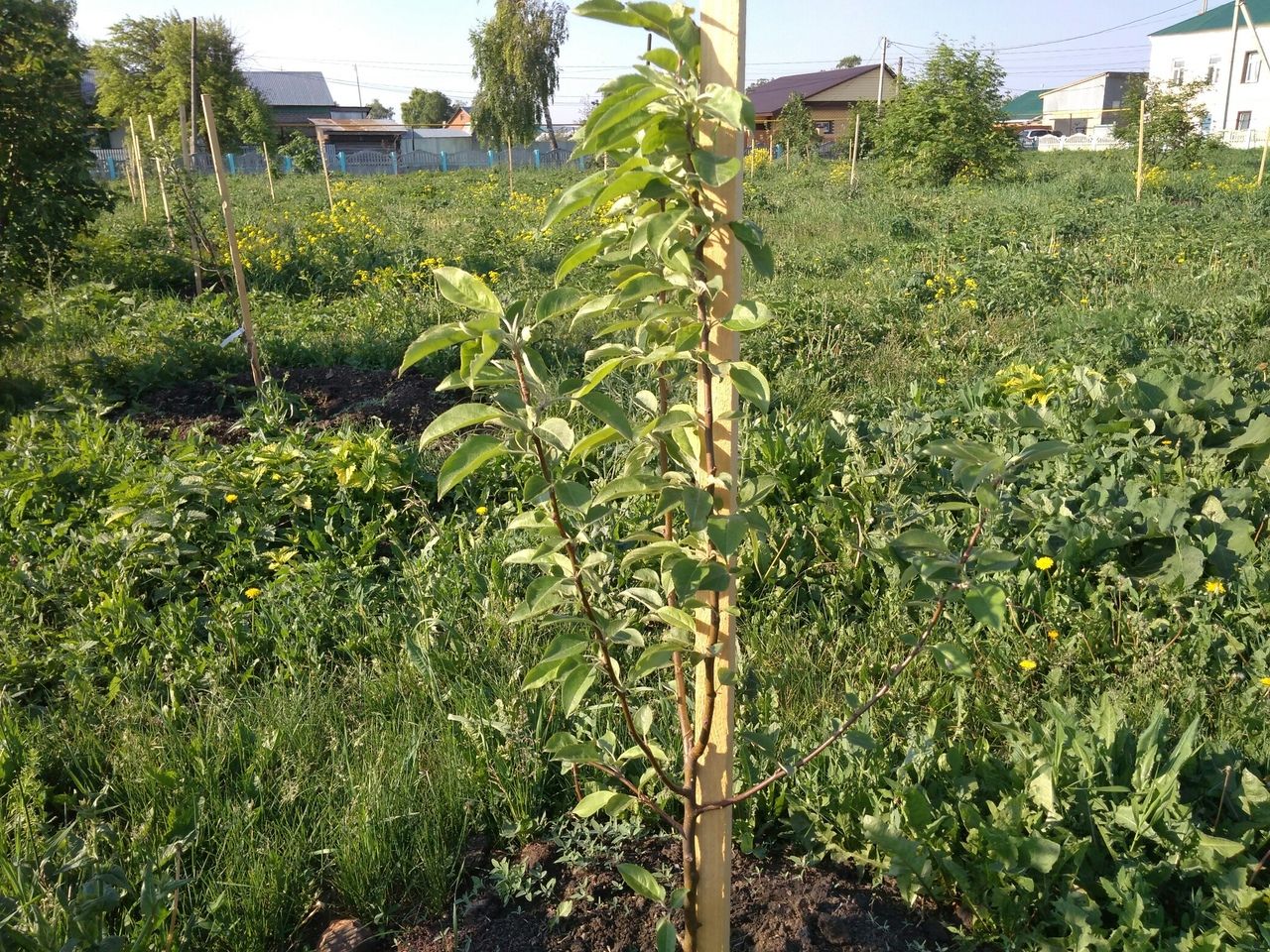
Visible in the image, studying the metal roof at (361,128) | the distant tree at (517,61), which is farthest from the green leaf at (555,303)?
the metal roof at (361,128)

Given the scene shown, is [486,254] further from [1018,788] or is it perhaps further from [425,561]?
[1018,788]

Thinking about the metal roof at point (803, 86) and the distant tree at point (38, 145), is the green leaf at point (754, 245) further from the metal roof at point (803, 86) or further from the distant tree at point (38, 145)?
the metal roof at point (803, 86)

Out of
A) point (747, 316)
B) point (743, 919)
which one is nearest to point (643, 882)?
point (743, 919)

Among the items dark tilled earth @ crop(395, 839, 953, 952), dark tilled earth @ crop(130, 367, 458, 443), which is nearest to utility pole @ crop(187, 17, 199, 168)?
dark tilled earth @ crop(130, 367, 458, 443)

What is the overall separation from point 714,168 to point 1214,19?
55293 millimetres

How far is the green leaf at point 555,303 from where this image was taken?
1143 millimetres

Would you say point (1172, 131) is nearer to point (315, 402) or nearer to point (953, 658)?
point (315, 402)

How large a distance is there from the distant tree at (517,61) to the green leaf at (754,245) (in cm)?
3777

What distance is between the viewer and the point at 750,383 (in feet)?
3.88

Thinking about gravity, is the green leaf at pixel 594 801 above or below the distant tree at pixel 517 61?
below

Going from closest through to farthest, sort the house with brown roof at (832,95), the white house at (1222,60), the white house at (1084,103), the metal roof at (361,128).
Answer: the white house at (1222,60) → the house with brown roof at (832,95) → the metal roof at (361,128) → the white house at (1084,103)

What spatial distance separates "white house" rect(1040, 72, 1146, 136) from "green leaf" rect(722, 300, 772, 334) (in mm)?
64575

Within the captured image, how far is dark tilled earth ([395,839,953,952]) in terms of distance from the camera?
1772 mm

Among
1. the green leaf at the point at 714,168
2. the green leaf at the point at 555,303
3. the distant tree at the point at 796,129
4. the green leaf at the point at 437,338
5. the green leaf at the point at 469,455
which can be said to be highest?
the distant tree at the point at 796,129
